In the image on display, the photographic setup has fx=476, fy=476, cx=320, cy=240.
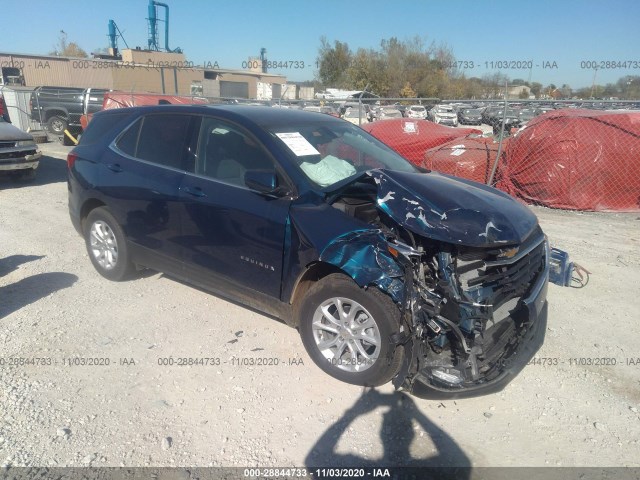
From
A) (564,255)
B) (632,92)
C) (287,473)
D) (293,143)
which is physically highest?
(632,92)

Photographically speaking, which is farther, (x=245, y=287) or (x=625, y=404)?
(x=245, y=287)

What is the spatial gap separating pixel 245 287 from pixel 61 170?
962 cm

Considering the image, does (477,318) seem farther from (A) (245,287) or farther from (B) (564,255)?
(B) (564,255)

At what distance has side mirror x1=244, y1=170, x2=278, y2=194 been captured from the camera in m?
3.35

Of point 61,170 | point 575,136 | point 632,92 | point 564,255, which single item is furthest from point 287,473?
point 632,92

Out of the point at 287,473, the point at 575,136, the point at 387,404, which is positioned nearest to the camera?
the point at 287,473

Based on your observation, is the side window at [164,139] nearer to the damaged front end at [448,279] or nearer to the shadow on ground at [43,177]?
the damaged front end at [448,279]

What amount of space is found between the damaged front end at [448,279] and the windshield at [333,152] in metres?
0.54

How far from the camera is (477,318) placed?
9.34 ft

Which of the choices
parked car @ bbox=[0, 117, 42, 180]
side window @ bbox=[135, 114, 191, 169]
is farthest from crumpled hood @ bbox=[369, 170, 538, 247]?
parked car @ bbox=[0, 117, 42, 180]

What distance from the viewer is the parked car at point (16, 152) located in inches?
360

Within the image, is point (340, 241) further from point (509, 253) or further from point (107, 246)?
point (107, 246)

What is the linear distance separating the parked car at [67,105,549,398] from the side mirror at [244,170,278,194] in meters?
0.01

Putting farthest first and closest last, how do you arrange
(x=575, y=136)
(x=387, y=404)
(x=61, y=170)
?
(x=61, y=170)
(x=575, y=136)
(x=387, y=404)
